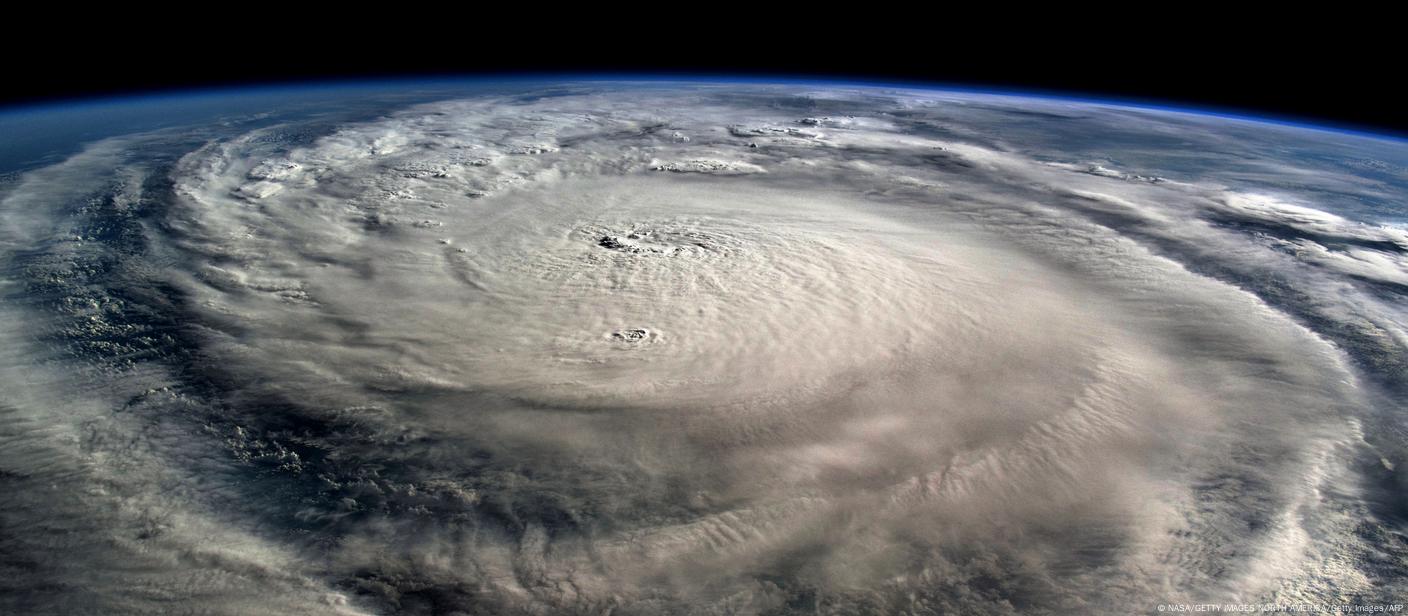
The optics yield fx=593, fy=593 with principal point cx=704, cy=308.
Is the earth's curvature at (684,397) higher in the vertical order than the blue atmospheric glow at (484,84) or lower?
lower

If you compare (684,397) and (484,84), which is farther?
(484,84)

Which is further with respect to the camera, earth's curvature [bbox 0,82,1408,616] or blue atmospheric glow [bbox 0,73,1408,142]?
blue atmospheric glow [bbox 0,73,1408,142]

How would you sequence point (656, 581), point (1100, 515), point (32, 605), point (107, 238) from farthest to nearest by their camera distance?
point (107, 238) → point (1100, 515) → point (656, 581) → point (32, 605)

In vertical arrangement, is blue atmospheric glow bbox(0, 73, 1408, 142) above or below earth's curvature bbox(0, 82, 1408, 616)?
above

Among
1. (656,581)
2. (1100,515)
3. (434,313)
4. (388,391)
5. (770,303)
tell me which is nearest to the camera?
(656,581)

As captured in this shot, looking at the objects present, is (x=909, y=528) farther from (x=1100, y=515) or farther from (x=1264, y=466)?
(x=1264, y=466)

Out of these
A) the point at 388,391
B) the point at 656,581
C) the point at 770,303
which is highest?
the point at 770,303

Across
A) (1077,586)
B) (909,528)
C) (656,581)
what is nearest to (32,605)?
(656,581)

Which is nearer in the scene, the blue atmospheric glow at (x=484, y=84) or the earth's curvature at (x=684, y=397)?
the earth's curvature at (x=684, y=397)
